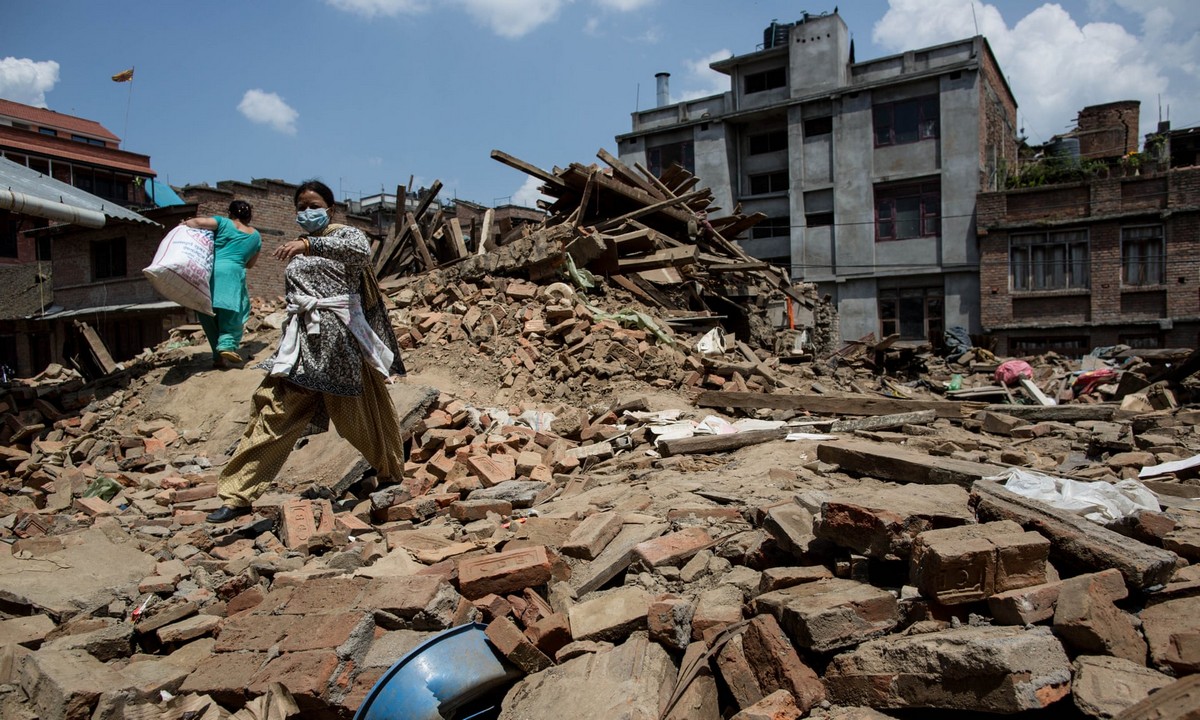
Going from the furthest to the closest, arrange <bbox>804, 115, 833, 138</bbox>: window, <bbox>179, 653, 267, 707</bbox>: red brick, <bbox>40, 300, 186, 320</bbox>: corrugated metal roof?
<bbox>804, 115, 833, 138</bbox>: window, <bbox>40, 300, 186, 320</bbox>: corrugated metal roof, <bbox>179, 653, 267, 707</bbox>: red brick

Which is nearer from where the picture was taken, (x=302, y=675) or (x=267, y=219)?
(x=302, y=675)

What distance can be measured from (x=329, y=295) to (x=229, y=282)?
3.86 metres

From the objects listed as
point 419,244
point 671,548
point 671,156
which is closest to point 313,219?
point 671,548

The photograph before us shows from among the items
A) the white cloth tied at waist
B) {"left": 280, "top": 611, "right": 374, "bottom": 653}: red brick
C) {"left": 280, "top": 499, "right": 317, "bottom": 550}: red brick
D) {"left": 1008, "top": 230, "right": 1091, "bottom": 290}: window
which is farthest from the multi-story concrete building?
{"left": 280, "top": 611, "right": 374, "bottom": 653}: red brick

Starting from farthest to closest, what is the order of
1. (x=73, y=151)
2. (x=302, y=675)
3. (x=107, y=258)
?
(x=73, y=151), (x=107, y=258), (x=302, y=675)

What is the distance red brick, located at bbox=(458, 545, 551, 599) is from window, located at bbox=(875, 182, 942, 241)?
84.7 ft

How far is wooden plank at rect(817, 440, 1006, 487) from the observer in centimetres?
339

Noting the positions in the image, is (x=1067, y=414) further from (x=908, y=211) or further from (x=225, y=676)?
(x=908, y=211)

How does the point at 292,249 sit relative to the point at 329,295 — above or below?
above

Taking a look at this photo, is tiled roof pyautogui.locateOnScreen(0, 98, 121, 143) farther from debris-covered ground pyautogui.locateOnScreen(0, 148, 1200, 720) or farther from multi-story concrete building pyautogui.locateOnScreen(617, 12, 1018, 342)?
debris-covered ground pyautogui.locateOnScreen(0, 148, 1200, 720)

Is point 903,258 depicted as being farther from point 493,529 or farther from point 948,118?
point 493,529

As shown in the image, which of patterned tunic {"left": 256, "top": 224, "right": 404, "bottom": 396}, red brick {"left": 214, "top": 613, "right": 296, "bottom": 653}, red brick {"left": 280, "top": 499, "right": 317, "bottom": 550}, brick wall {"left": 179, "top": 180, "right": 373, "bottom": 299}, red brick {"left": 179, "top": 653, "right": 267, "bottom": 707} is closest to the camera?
red brick {"left": 179, "top": 653, "right": 267, "bottom": 707}

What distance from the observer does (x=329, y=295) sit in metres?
4.26

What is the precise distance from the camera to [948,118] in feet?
81.4
